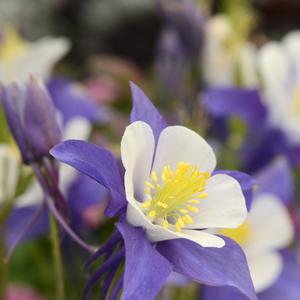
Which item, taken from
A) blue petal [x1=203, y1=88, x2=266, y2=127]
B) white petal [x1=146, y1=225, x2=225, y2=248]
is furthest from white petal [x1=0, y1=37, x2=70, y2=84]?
white petal [x1=146, y1=225, x2=225, y2=248]

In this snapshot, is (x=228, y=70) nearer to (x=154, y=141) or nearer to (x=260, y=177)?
(x=260, y=177)

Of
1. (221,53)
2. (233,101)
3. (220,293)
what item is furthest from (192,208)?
(221,53)

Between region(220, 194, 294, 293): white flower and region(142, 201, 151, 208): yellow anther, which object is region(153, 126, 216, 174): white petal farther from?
region(220, 194, 294, 293): white flower

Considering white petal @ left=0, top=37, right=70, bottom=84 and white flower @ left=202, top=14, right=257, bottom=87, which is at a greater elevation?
white petal @ left=0, top=37, right=70, bottom=84

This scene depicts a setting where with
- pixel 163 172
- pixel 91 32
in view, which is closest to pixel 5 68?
pixel 163 172

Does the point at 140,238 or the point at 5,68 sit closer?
the point at 140,238

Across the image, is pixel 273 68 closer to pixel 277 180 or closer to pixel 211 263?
pixel 277 180

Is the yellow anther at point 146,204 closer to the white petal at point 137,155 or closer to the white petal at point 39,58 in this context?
the white petal at point 137,155
